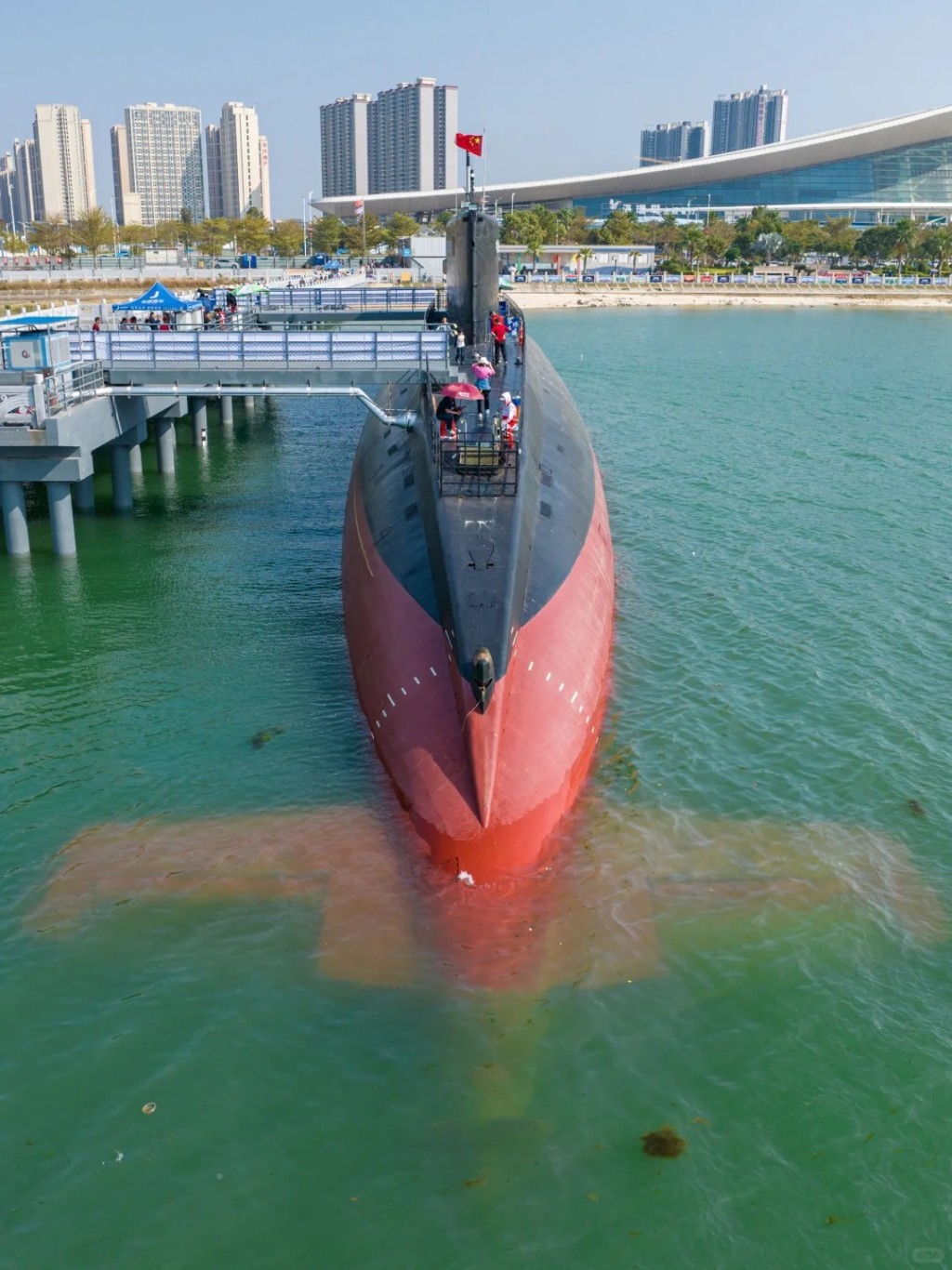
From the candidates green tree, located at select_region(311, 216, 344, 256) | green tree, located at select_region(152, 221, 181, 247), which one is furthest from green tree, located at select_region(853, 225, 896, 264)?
green tree, located at select_region(152, 221, 181, 247)

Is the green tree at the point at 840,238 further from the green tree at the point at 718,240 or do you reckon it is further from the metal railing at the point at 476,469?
the metal railing at the point at 476,469

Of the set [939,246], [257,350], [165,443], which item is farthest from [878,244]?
[257,350]

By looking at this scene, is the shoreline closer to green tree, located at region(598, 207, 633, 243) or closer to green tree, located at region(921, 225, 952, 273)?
green tree, located at region(921, 225, 952, 273)

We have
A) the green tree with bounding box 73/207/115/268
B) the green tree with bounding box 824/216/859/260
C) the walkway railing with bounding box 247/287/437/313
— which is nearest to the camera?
the walkway railing with bounding box 247/287/437/313

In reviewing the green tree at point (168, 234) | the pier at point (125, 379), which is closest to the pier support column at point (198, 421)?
the pier at point (125, 379)

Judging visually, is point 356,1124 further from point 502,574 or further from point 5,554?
point 5,554
